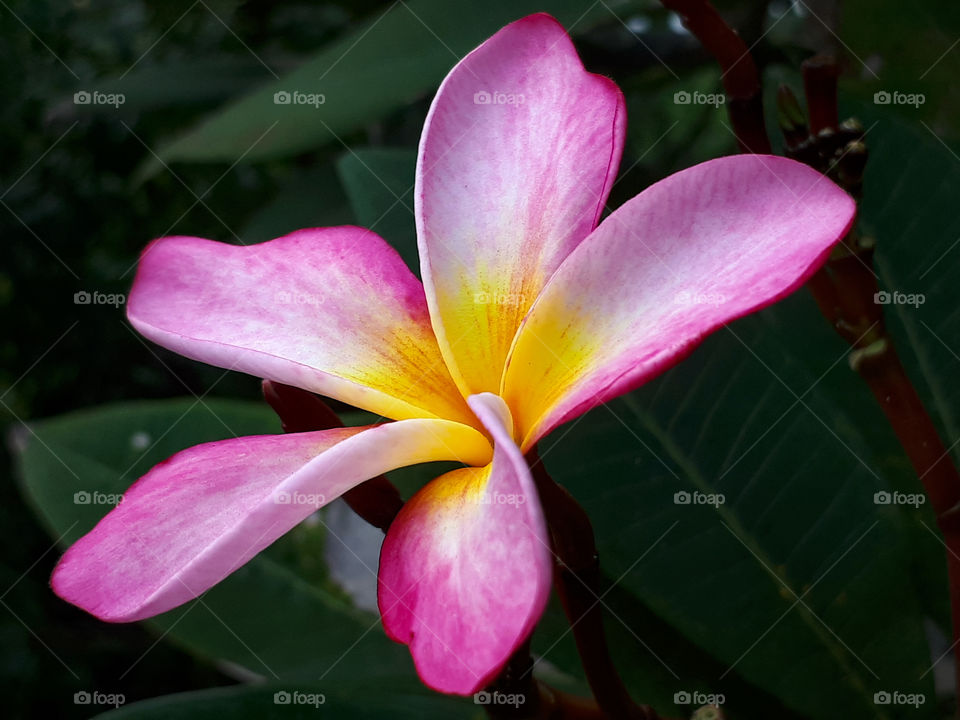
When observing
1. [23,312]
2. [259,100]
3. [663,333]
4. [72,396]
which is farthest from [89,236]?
[663,333]

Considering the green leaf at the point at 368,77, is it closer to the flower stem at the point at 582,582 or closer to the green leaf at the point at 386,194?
the green leaf at the point at 386,194
